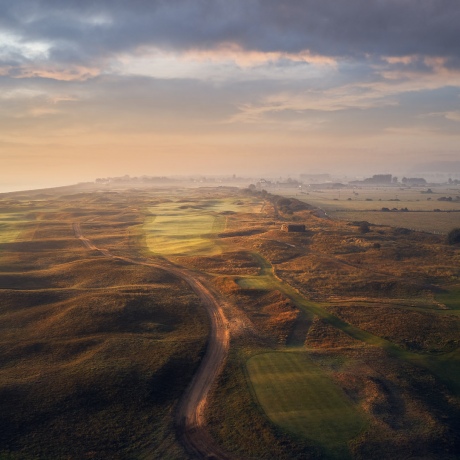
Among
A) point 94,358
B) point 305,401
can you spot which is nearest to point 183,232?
A: point 94,358

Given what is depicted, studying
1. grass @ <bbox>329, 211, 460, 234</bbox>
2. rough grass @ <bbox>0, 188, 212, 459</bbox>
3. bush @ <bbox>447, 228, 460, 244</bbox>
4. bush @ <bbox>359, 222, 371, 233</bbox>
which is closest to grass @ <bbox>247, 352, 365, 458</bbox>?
rough grass @ <bbox>0, 188, 212, 459</bbox>

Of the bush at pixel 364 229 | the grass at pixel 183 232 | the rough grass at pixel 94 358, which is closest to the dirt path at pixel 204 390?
the rough grass at pixel 94 358

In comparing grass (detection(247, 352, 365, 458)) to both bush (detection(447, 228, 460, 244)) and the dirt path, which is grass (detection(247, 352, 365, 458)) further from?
bush (detection(447, 228, 460, 244))

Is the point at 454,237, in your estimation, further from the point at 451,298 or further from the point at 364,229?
the point at 451,298

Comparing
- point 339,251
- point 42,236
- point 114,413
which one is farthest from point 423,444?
point 42,236

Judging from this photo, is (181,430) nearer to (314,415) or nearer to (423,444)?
(314,415)

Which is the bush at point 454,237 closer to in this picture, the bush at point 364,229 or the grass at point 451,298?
the bush at point 364,229
